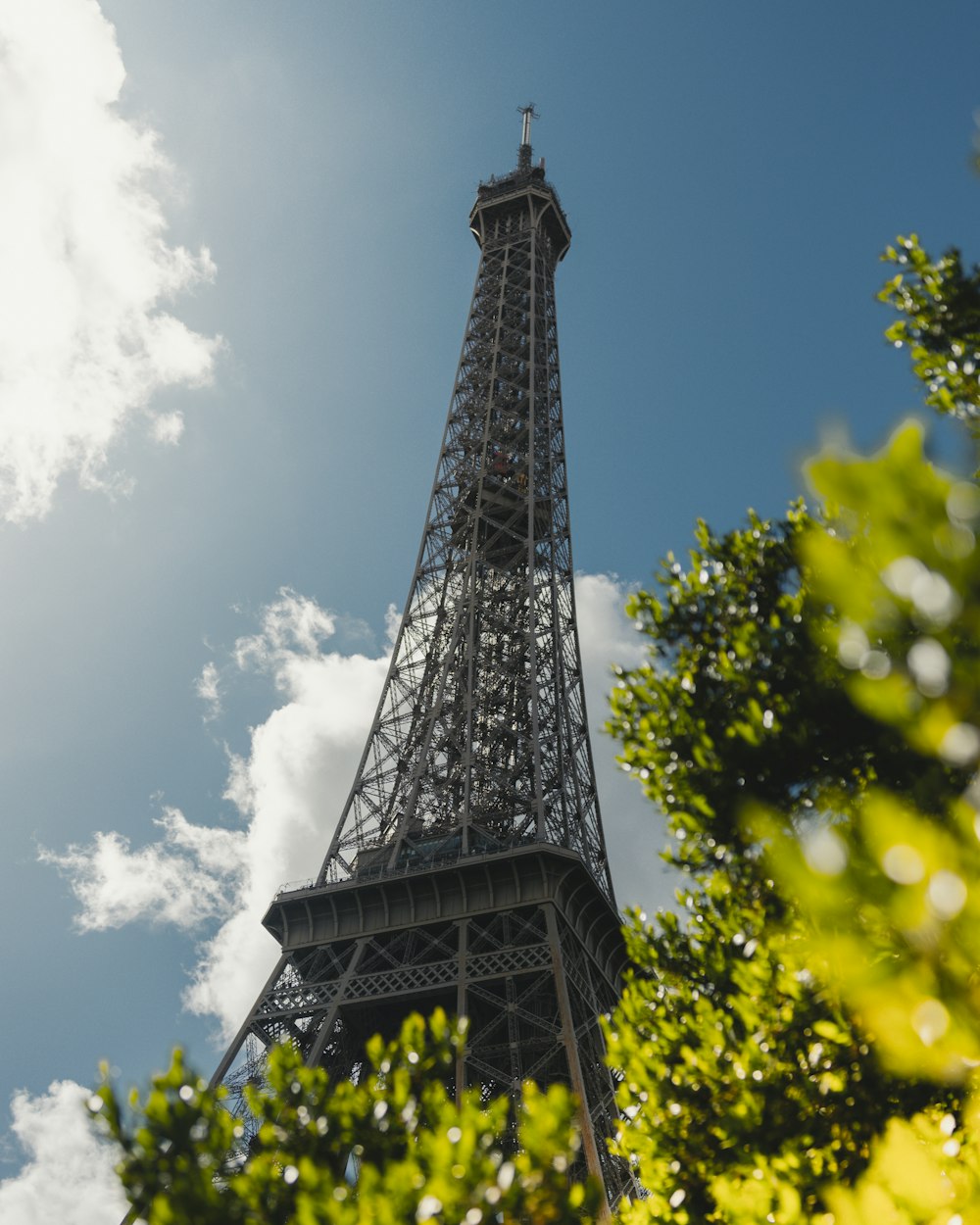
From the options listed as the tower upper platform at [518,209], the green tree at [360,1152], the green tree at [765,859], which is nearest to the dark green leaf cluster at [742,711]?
the green tree at [765,859]

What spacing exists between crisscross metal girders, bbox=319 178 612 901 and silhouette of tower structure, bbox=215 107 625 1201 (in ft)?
0.31

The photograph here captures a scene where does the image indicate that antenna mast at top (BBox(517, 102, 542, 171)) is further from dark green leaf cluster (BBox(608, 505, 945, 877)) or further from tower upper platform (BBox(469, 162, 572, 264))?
dark green leaf cluster (BBox(608, 505, 945, 877))

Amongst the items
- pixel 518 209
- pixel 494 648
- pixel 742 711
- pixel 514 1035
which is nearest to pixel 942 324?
pixel 742 711

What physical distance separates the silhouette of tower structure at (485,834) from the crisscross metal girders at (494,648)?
0.31 ft

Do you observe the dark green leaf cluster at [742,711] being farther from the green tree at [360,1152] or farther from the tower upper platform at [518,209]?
the tower upper platform at [518,209]

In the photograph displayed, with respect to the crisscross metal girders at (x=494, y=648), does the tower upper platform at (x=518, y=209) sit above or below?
above

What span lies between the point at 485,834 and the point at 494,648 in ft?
36.0

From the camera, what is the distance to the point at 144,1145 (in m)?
6.53

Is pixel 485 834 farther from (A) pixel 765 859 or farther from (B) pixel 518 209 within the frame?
(B) pixel 518 209

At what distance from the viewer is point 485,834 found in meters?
30.3

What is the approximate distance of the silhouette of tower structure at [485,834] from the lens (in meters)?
25.6

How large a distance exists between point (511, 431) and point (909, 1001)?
45.7m

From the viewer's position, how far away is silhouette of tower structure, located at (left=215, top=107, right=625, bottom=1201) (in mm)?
25562

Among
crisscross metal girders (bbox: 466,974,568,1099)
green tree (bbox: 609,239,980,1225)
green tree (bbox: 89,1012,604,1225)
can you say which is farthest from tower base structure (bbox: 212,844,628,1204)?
green tree (bbox: 89,1012,604,1225)
